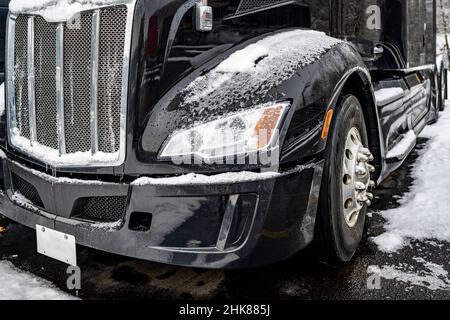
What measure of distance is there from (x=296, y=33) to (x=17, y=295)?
2.04 m

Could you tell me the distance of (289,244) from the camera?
7.52 feet

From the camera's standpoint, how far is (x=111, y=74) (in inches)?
91.6

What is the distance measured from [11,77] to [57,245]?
1.01 meters

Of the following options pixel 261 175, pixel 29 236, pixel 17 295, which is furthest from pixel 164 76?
pixel 29 236

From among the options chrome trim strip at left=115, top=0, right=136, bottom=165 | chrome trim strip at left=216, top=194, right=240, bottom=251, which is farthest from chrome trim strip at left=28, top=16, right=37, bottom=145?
chrome trim strip at left=216, top=194, right=240, bottom=251

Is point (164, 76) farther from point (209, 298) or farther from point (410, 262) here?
point (410, 262)

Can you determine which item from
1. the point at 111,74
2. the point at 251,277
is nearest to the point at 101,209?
the point at 111,74

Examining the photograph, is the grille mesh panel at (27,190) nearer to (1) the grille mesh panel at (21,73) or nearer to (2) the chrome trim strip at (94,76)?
(1) the grille mesh panel at (21,73)

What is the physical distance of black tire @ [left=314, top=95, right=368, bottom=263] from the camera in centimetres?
256

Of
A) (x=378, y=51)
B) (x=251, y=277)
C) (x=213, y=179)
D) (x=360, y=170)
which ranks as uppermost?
(x=378, y=51)

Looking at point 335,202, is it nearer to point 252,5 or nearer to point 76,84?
point 252,5

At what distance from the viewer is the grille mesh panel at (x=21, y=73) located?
2.68 m

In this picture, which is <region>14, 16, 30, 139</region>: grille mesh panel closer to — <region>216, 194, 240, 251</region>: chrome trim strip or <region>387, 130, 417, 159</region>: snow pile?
<region>216, 194, 240, 251</region>: chrome trim strip

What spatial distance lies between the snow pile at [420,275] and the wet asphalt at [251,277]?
12 millimetres
